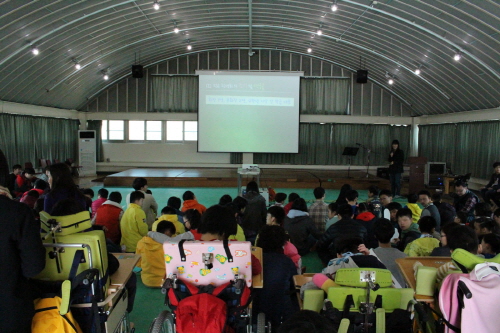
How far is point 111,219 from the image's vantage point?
17.9 ft

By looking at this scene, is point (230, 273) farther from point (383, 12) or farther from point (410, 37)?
point (410, 37)

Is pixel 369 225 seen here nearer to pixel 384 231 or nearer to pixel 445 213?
pixel 445 213

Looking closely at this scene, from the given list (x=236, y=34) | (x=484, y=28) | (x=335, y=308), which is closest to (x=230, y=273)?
(x=335, y=308)

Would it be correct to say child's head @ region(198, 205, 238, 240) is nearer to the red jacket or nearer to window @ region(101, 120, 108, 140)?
the red jacket

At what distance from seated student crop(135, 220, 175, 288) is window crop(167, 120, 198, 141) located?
42.0 feet

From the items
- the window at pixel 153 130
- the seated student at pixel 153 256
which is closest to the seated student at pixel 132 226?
the seated student at pixel 153 256

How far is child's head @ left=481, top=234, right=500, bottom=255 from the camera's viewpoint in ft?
11.5

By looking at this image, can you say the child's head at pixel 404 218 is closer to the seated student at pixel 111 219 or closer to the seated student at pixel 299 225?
the seated student at pixel 299 225

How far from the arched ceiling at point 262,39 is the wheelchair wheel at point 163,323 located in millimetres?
7667

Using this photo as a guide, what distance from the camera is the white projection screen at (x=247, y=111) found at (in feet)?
49.6

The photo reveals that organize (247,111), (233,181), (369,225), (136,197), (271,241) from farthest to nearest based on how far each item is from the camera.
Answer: (247,111)
(233,181)
(136,197)
(369,225)
(271,241)

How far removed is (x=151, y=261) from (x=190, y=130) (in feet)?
42.5

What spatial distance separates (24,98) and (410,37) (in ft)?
36.3

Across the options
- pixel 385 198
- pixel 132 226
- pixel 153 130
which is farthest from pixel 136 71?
pixel 385 198
